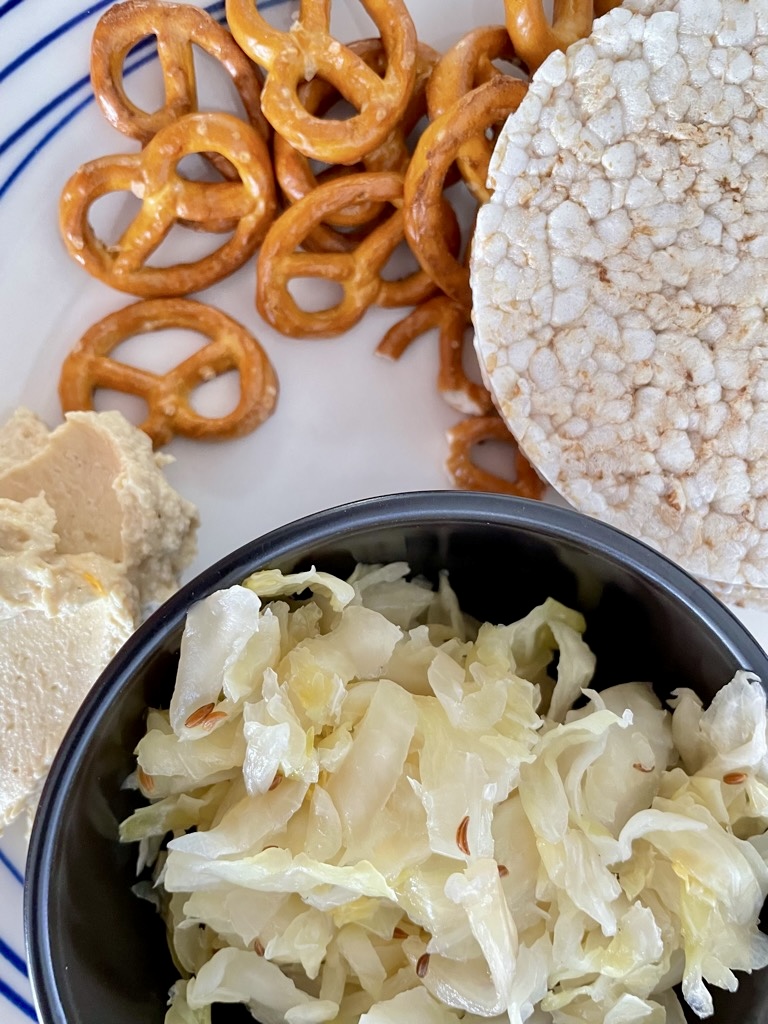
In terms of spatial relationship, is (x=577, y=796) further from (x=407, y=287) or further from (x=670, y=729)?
(x=407, y=287)

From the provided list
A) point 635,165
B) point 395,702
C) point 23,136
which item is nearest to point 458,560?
point 395,702

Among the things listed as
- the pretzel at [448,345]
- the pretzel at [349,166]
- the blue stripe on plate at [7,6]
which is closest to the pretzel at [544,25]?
the pretzel at [349,166]

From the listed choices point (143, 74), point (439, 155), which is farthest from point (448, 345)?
point (143, 74)

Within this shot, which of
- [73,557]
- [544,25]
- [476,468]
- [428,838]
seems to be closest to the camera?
[428,838]

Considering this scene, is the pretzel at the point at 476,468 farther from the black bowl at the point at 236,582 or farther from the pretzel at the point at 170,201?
the pretzel at the point at 170,201

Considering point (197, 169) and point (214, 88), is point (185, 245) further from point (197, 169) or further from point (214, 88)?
point (214, 88)

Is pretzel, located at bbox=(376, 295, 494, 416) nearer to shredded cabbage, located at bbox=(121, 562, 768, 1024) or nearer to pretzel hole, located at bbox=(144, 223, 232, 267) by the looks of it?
pretzel hole, located at bbox=(144, 223, 232, 267)

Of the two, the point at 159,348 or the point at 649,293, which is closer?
the point at 649,293
